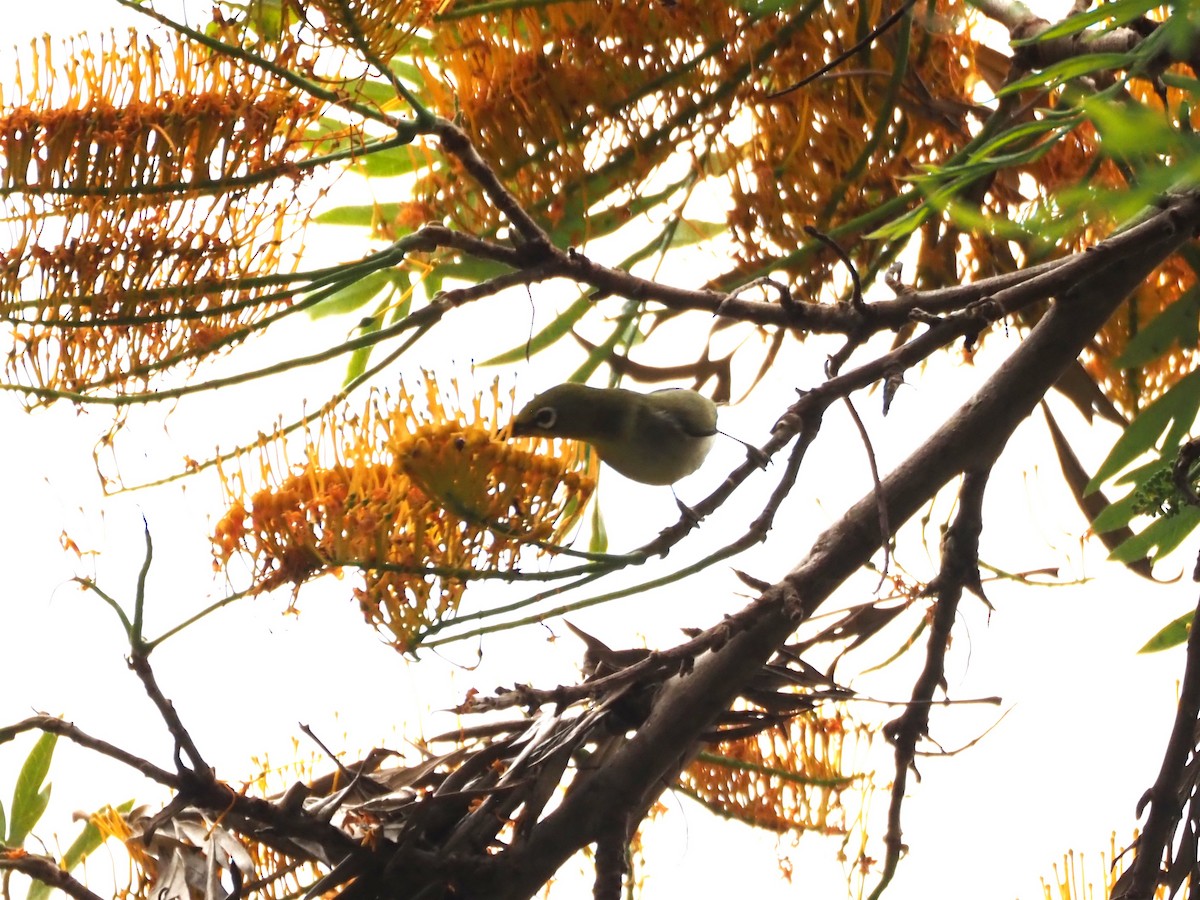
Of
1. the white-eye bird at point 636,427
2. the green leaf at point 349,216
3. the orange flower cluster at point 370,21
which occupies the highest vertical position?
the green leaf at point 349,216

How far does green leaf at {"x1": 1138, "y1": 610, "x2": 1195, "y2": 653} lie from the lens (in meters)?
0.53

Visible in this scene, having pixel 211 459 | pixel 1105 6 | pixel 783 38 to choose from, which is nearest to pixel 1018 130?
pixel 1105 6

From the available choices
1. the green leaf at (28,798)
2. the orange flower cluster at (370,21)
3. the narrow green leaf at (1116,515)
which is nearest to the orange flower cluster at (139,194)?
the orange flower cluster at (370,21)

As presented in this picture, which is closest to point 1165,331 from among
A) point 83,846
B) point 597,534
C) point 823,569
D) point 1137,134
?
point 823,569

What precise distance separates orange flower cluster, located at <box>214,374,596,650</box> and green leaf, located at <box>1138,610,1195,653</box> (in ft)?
0.88

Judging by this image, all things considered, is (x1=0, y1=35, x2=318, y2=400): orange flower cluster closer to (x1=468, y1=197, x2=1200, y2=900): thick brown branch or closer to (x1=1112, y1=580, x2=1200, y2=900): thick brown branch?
(x1=468, y1=197, x2=1200, y2=900): thick brown branch

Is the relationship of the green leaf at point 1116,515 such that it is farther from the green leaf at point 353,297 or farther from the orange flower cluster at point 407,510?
the green leaf at point 353,297

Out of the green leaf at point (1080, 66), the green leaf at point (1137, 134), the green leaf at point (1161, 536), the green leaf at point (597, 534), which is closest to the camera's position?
the green leaf at point (1137, 134)

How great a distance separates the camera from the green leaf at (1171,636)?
1.74ft

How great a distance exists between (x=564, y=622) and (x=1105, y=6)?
335mm

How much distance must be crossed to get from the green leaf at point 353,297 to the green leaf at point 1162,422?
0.39 metres

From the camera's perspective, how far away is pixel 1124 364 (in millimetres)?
547

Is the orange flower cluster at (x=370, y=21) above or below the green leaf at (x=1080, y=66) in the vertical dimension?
above

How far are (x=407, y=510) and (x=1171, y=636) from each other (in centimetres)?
34
